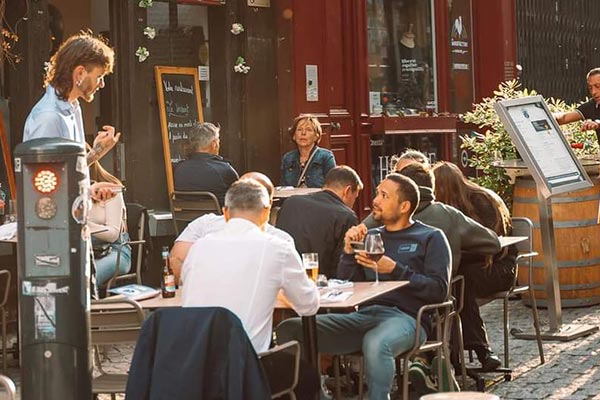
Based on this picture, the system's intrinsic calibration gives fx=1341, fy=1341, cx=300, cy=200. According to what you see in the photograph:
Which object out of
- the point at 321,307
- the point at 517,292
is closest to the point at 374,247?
the point at 321,307

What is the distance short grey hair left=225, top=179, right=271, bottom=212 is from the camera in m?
5.99

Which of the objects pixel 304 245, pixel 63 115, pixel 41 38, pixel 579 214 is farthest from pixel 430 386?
pixel 41 38

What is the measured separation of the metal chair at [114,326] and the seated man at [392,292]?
1216 millimetres

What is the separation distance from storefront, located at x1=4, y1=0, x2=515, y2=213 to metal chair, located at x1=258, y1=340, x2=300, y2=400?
509 centimetres

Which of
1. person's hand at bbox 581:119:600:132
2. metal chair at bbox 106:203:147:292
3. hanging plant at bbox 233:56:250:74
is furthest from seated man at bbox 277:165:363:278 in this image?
hanging plant at bbox 233:56:250:74

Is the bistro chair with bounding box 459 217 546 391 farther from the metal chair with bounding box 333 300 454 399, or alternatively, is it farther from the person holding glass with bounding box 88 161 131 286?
the person holding glass with bounding box 88 161 131 286

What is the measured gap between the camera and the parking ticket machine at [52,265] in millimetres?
5562

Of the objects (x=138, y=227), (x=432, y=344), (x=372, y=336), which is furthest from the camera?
(x=138, y=227)

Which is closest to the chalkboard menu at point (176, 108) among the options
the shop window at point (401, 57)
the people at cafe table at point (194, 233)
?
the shop window at point (401, 57)

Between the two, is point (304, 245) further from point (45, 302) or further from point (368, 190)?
point (368, 190)

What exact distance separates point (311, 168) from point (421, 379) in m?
4.54

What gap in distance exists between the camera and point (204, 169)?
10766mm

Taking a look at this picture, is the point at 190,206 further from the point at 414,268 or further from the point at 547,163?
the point at 414,268

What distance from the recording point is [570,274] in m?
11.3
